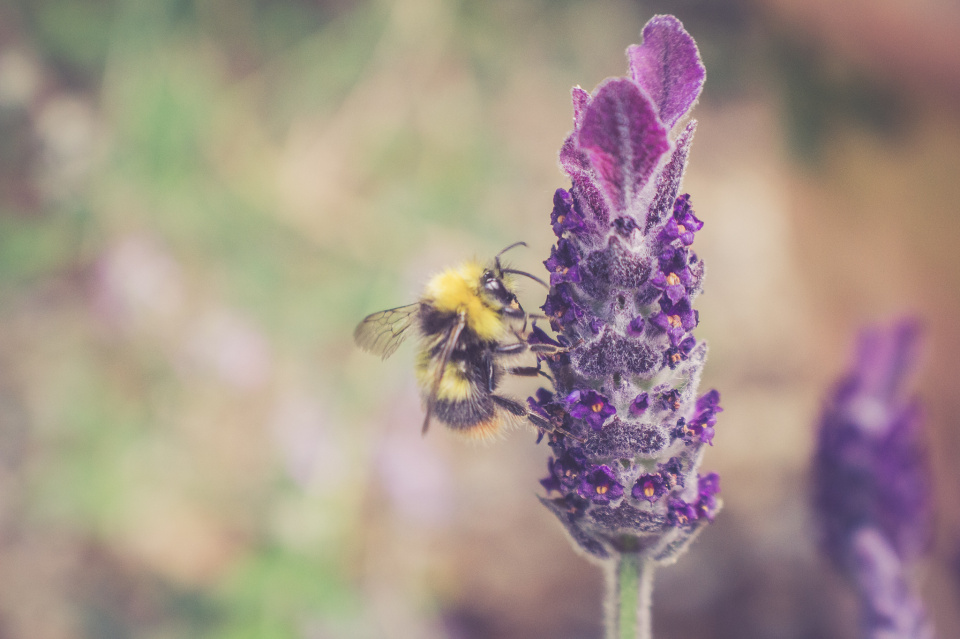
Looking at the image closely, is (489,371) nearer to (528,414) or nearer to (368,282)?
(528,414)

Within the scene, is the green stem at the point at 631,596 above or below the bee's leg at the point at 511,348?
below

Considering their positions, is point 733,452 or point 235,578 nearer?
point 235,578

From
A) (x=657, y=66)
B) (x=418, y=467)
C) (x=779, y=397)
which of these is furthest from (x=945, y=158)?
(x=657, y=66)

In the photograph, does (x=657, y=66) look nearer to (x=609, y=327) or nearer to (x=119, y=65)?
(x=609, y=327)

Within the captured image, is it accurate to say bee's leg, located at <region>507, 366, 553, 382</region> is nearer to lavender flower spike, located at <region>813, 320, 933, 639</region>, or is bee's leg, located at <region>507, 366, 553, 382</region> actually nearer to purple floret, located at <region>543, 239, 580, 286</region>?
purple floret, located at <region>543, 239, 580, 286</region>

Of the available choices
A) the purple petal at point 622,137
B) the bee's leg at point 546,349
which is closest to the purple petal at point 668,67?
the purple petal at point 622,137

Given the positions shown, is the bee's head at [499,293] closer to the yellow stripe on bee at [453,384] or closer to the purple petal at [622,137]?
the yellow stripe on bee at [453,384]

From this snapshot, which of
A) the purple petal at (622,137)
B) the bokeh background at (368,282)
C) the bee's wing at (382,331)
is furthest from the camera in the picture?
the bokeh background at (368,282)
